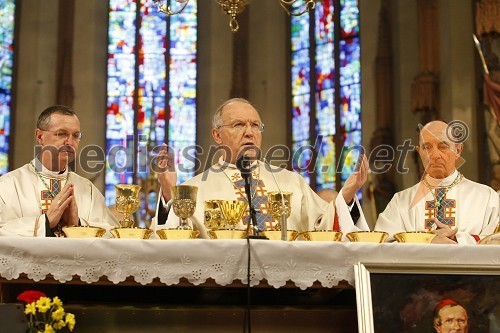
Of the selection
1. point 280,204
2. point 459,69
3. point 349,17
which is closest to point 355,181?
point 280,204

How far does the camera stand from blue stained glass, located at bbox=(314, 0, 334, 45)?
12.8 metres

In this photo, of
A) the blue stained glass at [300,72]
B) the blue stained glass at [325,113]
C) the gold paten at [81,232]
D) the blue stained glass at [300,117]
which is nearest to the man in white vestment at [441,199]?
the gold paten at [81,232]

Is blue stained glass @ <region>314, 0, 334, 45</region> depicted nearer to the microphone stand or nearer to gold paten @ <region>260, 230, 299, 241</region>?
gold paten @ <region>260, 230, 299, 241</region>

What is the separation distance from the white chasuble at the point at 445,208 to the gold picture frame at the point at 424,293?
154cm

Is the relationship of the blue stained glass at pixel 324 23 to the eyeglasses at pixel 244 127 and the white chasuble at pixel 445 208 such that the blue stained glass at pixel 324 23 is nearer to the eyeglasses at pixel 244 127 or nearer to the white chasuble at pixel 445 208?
the white chasuble at pixel 445 208

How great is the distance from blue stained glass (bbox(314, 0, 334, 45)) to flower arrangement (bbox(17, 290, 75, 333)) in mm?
9518

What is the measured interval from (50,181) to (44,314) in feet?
7.43

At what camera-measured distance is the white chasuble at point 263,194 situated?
17.8 ft

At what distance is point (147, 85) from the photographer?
43.7ft

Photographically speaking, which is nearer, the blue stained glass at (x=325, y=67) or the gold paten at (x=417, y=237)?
the gold paten at (x=417, y=237)

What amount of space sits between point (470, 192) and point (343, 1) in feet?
24.2

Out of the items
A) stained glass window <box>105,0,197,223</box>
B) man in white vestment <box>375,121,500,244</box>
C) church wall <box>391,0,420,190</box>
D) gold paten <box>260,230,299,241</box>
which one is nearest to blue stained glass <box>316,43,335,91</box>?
church wall <box>391,0,420,190</box>

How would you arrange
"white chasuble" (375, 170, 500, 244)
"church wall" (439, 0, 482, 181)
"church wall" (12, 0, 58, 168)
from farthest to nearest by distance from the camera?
Result: "church wall" (12, 0, 58, 168)
"church wall" (439, 0, 482, 181)
"white chasuble" (375, 170, 500, 244)

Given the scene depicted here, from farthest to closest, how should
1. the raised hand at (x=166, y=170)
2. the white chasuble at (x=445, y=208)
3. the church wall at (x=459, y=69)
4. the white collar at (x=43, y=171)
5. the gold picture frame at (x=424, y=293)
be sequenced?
the church wall at (x=459, y=69) → the white collar at (x=43, y=171) → the white chasuble at (x=445, y=208) → the raised hand at (x=166, y=170) → the gold picture frame at (x=424, y=293)
